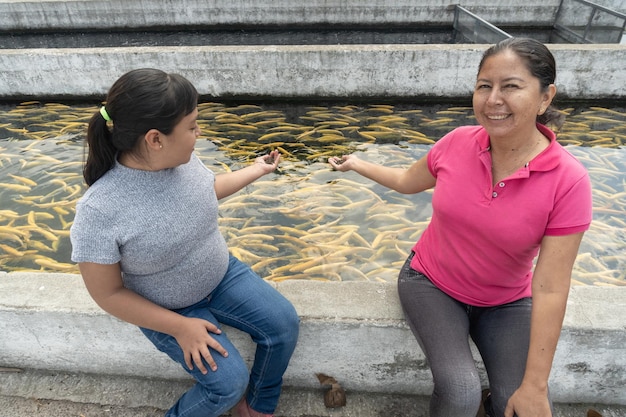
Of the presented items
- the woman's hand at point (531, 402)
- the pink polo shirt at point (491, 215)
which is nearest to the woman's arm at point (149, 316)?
the pink polo shirt at point (491, 215)

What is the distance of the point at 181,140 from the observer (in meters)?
1.42

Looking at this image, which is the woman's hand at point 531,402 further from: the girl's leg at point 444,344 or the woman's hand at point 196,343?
the woman's hand at point 196,343

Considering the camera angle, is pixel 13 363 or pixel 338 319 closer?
pixel 338 319

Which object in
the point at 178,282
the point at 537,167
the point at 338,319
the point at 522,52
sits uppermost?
the point at 522,52

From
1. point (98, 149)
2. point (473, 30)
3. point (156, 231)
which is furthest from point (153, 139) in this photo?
point (473, 30)

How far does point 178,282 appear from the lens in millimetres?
1579

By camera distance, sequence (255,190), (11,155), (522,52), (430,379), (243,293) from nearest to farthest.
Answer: (522,52), (243,293), (430,379), (255,190), (11,155)

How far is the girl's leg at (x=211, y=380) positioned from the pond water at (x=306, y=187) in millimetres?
1174

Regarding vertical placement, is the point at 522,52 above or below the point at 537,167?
above

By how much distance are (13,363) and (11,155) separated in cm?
313

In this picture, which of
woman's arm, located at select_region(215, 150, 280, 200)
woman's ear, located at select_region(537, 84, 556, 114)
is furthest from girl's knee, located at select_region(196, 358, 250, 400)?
woman's ear, located at select_region(537, 84, 556, 114)

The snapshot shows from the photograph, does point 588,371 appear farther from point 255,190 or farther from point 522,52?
point 255,190

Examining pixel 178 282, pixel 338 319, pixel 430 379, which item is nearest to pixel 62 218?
pixel 178 282

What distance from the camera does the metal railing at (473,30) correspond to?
571 cm
